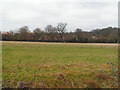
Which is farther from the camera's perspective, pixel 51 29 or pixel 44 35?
pixel 51 29

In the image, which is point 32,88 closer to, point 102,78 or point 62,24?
point 102,78

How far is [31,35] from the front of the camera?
77.8m

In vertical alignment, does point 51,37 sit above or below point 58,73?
above

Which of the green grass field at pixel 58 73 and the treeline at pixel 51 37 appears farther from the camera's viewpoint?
the treeline at pixel 51 37

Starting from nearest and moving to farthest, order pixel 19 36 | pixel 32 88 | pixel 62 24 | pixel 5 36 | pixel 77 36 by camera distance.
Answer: pixel 32 88
pixel 5 36
pixel 19 36
pixel 77 36
pixel 62 24

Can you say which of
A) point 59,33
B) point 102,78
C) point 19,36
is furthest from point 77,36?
point 102,78

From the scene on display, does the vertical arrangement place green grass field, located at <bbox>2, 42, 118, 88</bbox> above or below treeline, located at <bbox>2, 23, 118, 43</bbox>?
below

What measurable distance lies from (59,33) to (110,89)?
8689 cm

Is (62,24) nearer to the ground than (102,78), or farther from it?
farther from it

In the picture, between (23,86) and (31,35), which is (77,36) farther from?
(23,86)

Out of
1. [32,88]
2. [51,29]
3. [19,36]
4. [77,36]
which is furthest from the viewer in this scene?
[51,29]

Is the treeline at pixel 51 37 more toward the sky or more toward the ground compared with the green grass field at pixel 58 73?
more toward the sky

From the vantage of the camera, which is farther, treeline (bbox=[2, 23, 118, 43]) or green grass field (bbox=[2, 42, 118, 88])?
treeline (bbox=[2, 23, 118, 43])

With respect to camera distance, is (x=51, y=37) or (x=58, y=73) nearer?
(x=58, y=73)
